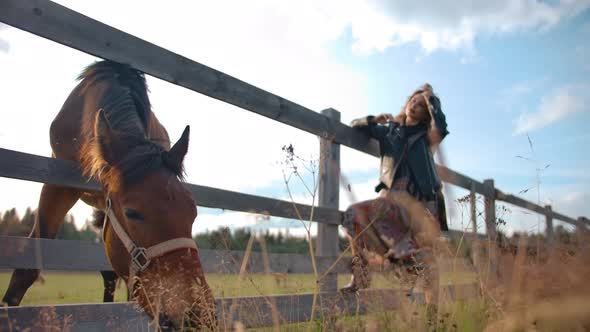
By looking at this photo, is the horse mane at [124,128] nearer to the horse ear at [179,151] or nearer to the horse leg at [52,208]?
the horse ear at [179,151]

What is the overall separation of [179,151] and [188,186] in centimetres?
34

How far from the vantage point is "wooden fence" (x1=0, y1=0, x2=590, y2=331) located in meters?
2.06

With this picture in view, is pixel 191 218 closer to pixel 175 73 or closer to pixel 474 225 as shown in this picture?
pixel 175 73

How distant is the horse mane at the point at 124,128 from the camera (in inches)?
91.7

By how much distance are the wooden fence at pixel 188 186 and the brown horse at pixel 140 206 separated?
14cm

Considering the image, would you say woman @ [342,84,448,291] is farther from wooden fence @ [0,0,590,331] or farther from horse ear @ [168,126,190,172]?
horse ear @ [168,126,190,172]

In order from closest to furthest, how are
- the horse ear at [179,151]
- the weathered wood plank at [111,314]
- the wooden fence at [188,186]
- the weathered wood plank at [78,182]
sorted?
the weathered wood plank at [111,314] < the wooden fence at [188,186] < the weathered wood plank at [78,182] < the horse ear at [179,151]

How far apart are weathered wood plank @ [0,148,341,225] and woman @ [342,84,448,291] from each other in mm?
667

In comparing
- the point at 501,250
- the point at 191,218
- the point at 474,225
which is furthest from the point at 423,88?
the point at 191,218

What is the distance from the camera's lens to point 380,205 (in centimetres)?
404

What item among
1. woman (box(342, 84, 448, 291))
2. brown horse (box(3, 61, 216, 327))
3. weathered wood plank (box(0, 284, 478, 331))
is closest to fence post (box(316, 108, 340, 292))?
woman (box(342, 84, 448, 291))

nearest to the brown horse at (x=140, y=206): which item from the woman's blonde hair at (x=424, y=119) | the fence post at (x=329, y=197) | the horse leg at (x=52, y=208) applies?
the horse leg at (x=52, y=208)

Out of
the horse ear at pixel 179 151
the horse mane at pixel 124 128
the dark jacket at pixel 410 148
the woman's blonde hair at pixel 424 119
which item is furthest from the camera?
the woman's blonde hair at pixel 424 119

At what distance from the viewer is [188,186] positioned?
2.77 m
